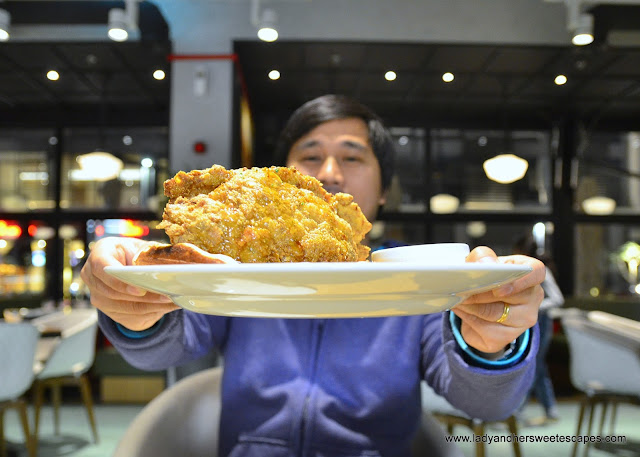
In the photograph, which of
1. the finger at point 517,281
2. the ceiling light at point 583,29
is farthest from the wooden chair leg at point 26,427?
the ceiling light at point 583,29

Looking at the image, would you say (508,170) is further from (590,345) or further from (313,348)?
(313,348)

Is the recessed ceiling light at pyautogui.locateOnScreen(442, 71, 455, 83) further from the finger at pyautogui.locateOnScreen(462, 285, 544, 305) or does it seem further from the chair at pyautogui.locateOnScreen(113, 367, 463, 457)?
the finger at pyautogui.locateOnScreen(462, 285, 544, 305)

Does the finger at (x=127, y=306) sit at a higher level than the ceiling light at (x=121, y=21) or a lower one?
lower

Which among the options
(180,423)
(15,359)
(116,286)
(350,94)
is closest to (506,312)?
(116,286)

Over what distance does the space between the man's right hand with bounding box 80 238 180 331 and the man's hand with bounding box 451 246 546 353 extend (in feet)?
1.44

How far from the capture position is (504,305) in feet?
2.70

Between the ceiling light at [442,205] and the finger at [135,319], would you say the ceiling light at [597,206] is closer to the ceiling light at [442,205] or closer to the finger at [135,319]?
the ceiling light at [442,205]

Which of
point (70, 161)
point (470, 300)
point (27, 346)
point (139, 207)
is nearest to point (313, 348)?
point (470, 300)

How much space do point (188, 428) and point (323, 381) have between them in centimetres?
39

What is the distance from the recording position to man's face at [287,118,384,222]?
4.57 feet

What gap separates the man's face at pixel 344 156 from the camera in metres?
1.39

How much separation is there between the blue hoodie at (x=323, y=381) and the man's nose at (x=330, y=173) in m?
0.42

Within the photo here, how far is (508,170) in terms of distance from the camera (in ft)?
22.8

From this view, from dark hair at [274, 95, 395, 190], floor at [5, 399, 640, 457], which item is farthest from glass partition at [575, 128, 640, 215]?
dark hair at [274, 95, 395, 190]
